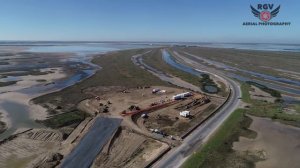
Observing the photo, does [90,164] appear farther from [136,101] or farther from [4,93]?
[4,93]

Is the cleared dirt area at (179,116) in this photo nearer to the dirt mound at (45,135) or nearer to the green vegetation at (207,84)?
the green vegetation at (207,84)

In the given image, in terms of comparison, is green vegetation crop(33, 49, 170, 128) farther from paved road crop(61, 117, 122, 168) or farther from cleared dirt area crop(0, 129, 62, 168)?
paved road crop(61, 117, 122, 168)

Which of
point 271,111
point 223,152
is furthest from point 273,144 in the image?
point 271,111

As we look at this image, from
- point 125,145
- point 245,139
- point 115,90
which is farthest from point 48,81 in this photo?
point 245,139

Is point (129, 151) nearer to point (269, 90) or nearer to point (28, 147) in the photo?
point (28, 147)

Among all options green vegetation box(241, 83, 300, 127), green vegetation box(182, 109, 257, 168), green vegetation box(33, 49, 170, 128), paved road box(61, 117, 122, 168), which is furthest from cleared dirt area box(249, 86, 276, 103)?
paved road box(61, 117, 122, 168)

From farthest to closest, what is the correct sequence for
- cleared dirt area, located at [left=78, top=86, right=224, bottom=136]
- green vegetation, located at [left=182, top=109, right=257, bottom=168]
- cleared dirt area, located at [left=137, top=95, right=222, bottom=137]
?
cleared dirt area, located at [left=78, top=86, right=224, bottom=136], cleared dirt area, located at [left=137, top=95, right=222, bottom=137], green vegetation, located at [left=182, top=109, right=257, bottom=168]
